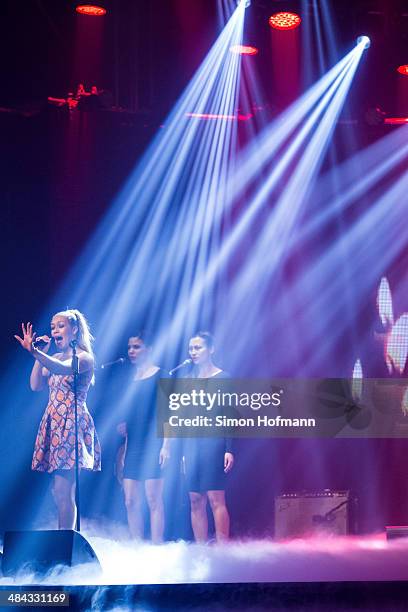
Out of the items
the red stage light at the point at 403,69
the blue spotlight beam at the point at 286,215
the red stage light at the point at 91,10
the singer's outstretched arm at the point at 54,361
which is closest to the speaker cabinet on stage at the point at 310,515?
the blue spotlight beam at the point at 286,215

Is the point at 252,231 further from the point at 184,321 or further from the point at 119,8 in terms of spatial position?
the point at 119,8

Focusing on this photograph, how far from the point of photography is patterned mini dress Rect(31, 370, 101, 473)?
5.62 m

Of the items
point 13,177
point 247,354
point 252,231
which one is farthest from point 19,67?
point 247,354

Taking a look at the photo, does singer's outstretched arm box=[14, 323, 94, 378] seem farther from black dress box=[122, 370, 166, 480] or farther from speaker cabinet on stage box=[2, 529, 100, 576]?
speaker cabinet on stage box=[2, 529, 100, 576]

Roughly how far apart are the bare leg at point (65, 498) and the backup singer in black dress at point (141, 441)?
1.41 ft

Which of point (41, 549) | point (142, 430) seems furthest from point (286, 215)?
point (41, 549)

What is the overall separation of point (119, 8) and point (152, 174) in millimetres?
1302

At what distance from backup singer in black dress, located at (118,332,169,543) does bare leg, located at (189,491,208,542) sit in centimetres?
23

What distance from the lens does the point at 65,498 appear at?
568cm

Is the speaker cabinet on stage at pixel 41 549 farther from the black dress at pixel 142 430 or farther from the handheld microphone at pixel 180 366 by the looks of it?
the handheld microphone at pixel 180 366

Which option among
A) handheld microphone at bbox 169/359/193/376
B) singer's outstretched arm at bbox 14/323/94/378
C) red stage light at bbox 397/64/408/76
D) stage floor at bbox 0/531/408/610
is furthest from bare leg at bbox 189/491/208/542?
red stage light at bbox 397/64/408/76

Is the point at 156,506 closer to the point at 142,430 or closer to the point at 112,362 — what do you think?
the point at 142,430

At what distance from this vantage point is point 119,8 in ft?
20.8

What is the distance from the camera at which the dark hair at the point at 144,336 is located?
6281 millimetres
